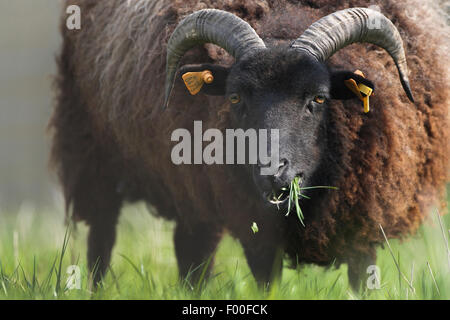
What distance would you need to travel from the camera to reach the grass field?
361cm

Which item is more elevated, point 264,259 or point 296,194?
point 296,194

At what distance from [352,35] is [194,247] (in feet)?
8.10

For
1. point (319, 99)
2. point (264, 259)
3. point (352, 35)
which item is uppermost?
point (352, 35)

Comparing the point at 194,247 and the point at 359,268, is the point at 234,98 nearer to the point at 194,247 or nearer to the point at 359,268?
the point at 359,268

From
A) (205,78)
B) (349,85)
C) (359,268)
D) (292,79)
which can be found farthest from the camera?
(359,268)

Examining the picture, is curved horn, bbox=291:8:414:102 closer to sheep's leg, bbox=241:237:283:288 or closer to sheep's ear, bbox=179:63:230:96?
sheep's ear, bbox=179:63:230:96

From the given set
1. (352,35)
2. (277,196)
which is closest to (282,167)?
(277,196)

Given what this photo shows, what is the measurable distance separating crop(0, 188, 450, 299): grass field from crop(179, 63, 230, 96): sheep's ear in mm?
1064

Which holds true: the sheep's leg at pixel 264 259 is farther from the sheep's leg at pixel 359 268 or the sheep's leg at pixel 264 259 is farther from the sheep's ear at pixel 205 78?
the sheep's ear at pixel 205 78

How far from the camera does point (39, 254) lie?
620cm

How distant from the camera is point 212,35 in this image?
392cm

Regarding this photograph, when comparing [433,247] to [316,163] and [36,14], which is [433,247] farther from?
[36,14]

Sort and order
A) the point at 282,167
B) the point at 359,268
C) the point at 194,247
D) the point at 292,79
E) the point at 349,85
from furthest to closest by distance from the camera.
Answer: the point at 194,247, the point at 359,268, the point at 349,85, the point at 292,79, the point at 282,167
